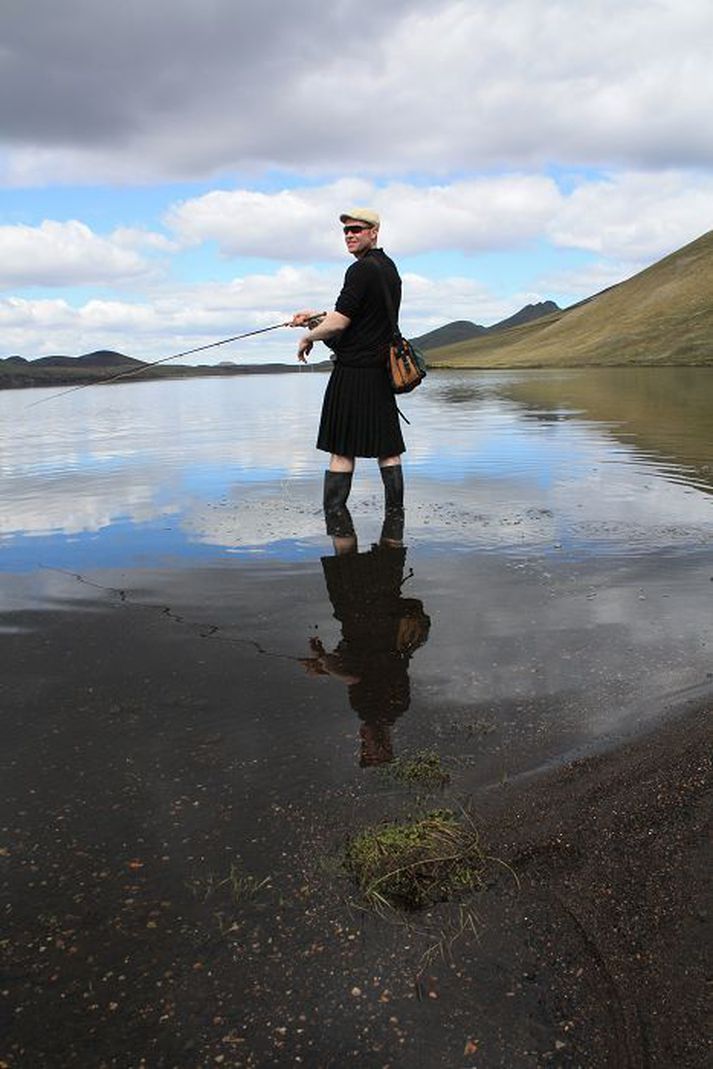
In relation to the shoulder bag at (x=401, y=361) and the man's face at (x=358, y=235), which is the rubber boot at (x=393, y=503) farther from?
the man's face at (x=358, y=235)

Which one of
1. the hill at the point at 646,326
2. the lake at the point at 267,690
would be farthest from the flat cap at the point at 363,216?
the hill at the point at 646,326

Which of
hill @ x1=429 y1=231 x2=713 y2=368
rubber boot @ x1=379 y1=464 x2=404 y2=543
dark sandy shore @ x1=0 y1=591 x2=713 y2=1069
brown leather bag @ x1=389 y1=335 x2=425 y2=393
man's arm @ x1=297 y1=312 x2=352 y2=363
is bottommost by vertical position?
dark sandy shore @ x1=0 y1=591 x2=713 y2=1069

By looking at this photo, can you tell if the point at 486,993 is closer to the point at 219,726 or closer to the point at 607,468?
the point at 219,726

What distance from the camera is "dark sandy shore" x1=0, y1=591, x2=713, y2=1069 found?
2.18m

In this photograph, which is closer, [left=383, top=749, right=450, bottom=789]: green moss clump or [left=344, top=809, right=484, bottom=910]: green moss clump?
[left=344, top=809, right=484, bottom=910]: green moss clump

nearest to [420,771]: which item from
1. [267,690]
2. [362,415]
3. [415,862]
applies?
[415,862]

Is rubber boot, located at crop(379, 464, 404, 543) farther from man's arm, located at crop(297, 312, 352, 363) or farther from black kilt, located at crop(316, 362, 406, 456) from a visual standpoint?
man's arm, located at crop(297, 312, 352, 363)

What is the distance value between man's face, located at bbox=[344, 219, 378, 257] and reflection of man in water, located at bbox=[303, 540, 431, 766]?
3.15 m

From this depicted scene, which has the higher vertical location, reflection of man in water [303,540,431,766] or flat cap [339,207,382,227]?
flat cap [339,207,382,227]

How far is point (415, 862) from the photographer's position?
2.82 metres

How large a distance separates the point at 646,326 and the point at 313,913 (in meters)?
139

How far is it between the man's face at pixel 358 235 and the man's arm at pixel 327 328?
67 cm

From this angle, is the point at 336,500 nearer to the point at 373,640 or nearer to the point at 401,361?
the point at 401,361

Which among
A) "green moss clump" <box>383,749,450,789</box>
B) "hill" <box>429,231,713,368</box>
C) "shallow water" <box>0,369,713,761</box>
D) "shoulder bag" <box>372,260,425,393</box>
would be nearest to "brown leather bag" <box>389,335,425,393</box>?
"shoulder bag" <box>372,260,425,393</box>
